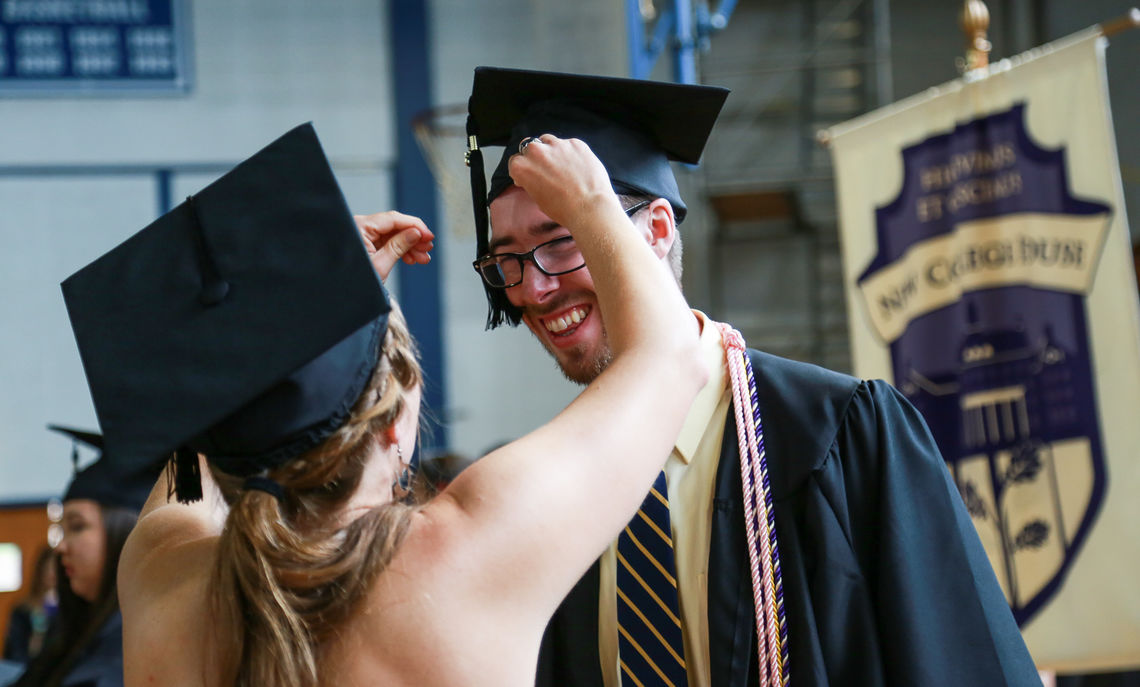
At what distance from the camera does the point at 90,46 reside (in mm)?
8539

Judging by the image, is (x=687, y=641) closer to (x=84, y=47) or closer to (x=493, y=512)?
(x=493, y=512)

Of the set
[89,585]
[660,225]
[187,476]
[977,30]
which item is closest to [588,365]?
[660,225]

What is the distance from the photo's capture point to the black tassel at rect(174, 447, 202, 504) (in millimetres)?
1262

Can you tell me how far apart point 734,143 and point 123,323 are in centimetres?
975

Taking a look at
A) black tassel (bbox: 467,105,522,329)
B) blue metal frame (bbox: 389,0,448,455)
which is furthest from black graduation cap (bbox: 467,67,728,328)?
blue metal frame (bbox: 389,0,448,455)

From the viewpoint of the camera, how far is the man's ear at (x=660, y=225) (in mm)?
1896

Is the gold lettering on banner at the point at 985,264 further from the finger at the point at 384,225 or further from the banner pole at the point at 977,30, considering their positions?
the finger at the point at 384,225

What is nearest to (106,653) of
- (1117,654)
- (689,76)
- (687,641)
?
(687,641)

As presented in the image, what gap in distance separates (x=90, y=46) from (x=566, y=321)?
8026 millimetres

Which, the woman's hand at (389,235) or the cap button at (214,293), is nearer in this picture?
the cap button at (214,293)

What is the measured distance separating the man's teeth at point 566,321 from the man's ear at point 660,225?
178 millimetres

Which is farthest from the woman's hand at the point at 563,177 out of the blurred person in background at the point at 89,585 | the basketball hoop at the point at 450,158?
the basketball hoop at the point at 450,158

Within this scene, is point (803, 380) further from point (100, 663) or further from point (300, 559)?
Result: point (100, 663)

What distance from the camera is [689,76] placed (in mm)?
3809
